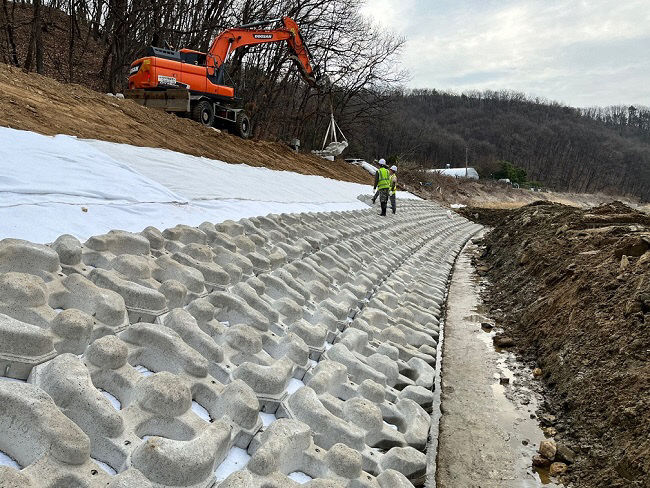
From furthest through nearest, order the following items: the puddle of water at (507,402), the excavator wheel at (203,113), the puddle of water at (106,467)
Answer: the excavator wheel at (203,113), the puddle of water at (507,402), the puddle of water at (106,467)

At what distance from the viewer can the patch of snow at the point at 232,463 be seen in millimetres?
2020

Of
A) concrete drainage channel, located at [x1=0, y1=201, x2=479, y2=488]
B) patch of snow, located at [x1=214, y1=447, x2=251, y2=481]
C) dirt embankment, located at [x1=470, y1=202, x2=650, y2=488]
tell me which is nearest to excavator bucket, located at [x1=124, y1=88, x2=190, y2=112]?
dirt embankment, located at [x1=470, y1=202, x2=650, y2=488]

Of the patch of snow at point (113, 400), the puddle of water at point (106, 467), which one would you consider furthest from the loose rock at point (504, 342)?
the puddle of water at point (106, 467)

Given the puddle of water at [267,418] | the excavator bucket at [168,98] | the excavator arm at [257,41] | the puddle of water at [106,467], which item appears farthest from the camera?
the excavator arm at [257,41]

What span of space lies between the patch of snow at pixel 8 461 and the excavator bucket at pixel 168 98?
1189cm

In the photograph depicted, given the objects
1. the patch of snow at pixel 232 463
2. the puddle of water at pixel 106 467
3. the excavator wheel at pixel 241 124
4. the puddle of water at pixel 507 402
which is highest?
the excavator wheel at pixel 241 124

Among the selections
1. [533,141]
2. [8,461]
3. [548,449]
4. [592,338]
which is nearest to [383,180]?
[592,338]

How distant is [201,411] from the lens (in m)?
2.31

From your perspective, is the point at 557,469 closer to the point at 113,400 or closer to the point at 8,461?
the point at 113,400

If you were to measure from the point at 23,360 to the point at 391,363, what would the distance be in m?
2.60

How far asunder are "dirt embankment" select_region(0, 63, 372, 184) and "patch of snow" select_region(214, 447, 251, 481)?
434 cm

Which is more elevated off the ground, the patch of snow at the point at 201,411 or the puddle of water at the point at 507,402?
the patch of snow at the point at 201,411

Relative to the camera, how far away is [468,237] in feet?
58.0

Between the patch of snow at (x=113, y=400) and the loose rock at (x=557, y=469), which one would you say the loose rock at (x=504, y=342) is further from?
the patch of snow at (x=113, y=400)
